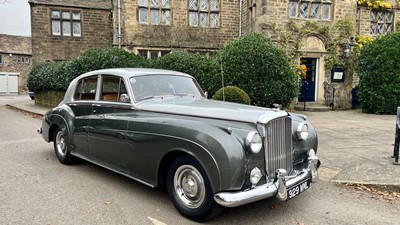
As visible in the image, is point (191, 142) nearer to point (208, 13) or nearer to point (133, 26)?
point (133, 26)

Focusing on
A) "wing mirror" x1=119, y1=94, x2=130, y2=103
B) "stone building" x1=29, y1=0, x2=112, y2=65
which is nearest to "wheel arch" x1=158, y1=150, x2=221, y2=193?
"wing mirror" x1=119, y1=94, x2=130, y2=103

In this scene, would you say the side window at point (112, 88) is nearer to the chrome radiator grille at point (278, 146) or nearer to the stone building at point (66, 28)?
the chrome radiator grille at point (278, 146)

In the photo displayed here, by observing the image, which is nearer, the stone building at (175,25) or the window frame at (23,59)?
the stone building at (175,25)

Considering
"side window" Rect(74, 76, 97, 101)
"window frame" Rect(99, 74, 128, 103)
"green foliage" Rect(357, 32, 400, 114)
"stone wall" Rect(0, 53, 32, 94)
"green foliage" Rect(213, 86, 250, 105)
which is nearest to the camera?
"window frame" Rect(99, 74, 128, 103)

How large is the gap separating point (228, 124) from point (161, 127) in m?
0.86

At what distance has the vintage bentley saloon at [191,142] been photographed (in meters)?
3.25

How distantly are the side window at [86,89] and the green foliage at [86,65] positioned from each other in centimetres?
782

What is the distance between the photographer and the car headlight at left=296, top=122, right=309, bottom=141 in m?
4.06

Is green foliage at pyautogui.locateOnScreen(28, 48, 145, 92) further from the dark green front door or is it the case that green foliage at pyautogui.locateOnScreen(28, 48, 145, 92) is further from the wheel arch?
the wheel arch

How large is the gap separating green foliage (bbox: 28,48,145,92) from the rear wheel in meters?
7.55

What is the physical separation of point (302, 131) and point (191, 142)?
5.15ft

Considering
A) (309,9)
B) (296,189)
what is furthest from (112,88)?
(309,9)

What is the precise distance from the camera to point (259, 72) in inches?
457

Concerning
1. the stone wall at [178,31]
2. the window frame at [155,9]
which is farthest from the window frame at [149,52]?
the window frame at [155,9]
